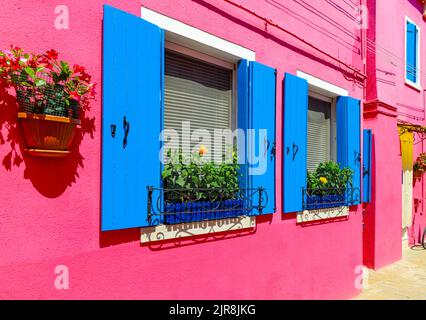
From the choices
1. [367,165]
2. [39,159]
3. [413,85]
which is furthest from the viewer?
[413,85]

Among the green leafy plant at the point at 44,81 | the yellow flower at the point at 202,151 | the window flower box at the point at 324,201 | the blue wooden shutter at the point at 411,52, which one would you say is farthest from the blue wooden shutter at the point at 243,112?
the blue wooden shutter at the point at 411,52

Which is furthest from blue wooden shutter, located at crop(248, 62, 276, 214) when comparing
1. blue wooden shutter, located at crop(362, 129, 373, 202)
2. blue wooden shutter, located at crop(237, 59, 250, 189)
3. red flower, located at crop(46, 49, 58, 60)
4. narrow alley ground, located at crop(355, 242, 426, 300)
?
blue wooden shutter, located at crop(362, 129, 373, 202)

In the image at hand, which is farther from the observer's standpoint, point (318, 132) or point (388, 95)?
point (388, 95)

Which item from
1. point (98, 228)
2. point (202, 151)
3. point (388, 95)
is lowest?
point (98, 228)

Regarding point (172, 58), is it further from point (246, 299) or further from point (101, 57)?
point (246, 299)

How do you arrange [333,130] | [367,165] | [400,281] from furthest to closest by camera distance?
1. [367,165]
2. [400,281]
3. [333,130]

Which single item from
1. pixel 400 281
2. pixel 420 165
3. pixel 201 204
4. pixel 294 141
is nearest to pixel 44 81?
pixel 201 204

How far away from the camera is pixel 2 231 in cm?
233

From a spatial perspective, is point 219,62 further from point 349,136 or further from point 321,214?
point 349,136

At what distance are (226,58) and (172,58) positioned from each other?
2.33ft

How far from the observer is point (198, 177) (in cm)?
349

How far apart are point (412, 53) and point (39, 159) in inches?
407

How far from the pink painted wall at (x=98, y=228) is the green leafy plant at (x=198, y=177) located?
1.50 ft
